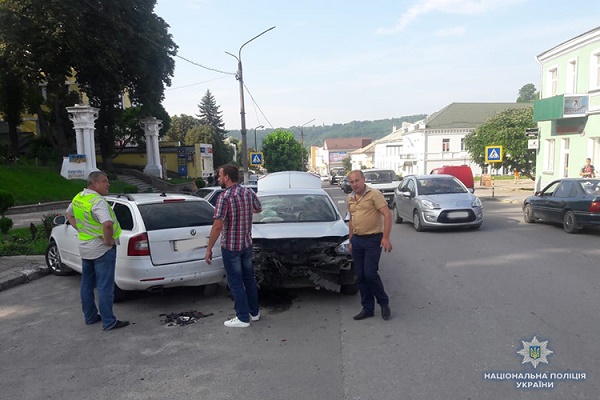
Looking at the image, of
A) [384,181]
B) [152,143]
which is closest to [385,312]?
[384,181]

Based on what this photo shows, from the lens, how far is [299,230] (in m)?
6.25

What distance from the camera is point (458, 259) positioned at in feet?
27.5

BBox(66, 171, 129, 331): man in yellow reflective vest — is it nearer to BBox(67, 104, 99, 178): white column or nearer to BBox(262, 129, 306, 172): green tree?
BBox(67, 104, 99, 178): white column

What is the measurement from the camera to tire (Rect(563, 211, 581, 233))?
10.7m

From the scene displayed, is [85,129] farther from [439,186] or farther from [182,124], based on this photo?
[182,124]

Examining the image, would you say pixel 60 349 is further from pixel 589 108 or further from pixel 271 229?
pixel 589 108

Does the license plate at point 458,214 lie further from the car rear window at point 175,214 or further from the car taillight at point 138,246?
the car taillight at point 138,246

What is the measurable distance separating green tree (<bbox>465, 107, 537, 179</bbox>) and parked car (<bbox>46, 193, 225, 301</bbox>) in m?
31.0

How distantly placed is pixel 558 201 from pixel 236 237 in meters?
9.72

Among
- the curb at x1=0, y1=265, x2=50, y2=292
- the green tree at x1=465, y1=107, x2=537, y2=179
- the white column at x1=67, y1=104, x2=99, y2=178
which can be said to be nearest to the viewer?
the curb at x1=0, y1=265, x2=50, y2=292

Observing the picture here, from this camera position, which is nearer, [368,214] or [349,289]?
[368,214]

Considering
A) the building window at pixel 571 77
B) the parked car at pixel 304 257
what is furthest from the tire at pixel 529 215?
the building window at pixel 571 77

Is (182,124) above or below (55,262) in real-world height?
above

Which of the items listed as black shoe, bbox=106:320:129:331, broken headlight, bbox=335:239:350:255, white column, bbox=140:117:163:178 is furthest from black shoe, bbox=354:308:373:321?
white column, bbox=140:117:163:178
